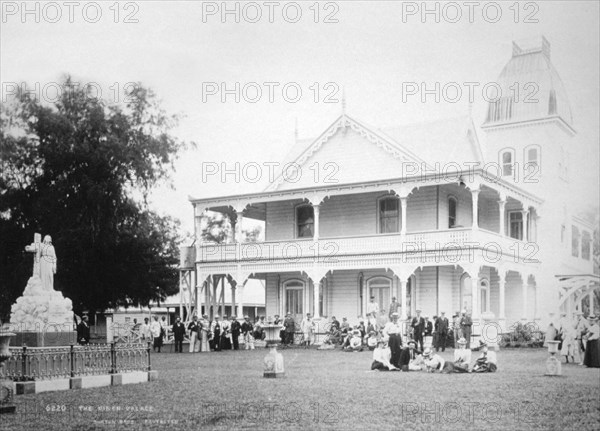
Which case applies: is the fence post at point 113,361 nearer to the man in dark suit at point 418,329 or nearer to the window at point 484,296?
the man in dark suit at point 418,329

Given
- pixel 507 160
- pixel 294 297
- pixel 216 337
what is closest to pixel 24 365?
pixel 216 337

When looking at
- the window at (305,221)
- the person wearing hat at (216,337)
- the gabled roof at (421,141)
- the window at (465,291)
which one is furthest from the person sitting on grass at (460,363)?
the window at (305,221)

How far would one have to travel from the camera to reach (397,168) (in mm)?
30406

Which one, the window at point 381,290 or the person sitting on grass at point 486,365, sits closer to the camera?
the person sitting on grass at point 486,365

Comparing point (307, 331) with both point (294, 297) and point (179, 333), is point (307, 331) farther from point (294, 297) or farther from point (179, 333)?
point (179, 333)

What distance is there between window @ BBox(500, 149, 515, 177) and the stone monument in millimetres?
18104

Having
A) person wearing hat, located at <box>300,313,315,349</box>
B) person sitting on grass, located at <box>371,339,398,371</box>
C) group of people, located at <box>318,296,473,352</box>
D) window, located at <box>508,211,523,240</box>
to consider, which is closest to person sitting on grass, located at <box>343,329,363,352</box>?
group of people, located at <box>318,296,473,352</box>

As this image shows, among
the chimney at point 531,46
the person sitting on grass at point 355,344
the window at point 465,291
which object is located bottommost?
the person sitting on grass at point 355,344

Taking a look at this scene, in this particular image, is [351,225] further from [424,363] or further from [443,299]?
[424,363]

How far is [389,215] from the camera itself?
31344mm

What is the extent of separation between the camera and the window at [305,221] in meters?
33.4

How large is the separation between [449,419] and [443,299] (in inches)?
753

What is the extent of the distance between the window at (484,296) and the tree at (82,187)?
12.6 meters

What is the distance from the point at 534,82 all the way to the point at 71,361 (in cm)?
1136
